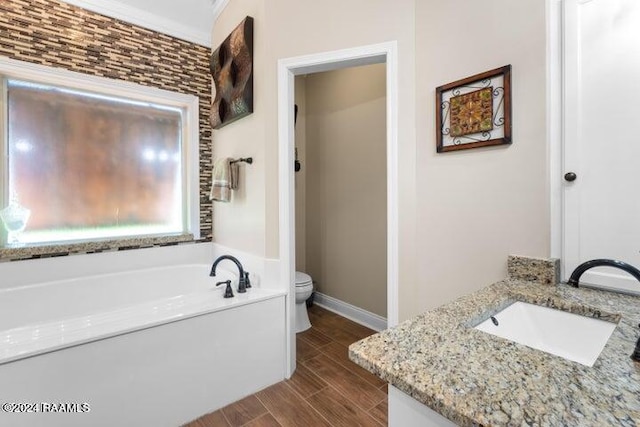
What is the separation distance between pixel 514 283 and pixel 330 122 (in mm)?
2414

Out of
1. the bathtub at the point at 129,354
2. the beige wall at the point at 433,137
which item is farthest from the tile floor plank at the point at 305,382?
the beige wall at the point at 433,137

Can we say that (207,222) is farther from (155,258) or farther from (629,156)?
(629,156)

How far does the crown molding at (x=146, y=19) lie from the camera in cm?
230

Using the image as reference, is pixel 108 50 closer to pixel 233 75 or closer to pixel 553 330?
pixel 233 75

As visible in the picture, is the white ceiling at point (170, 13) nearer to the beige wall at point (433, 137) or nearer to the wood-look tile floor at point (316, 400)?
the beige wall at point (433, 137)

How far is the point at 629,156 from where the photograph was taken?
104 cm

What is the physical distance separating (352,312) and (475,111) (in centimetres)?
221

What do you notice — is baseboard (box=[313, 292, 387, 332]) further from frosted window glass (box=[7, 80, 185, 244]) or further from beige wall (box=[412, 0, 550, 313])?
frosted window glass (box=[7, 80, 185, 244])

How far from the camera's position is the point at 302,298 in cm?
264

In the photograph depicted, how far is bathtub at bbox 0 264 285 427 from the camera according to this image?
49.7 inches

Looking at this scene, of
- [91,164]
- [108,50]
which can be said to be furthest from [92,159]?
[108,50]

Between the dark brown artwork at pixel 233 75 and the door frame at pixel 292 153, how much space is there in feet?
1.07

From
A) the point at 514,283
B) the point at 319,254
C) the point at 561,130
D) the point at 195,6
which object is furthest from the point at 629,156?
the point at 195,6

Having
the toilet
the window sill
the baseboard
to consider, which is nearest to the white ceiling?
the window sill
